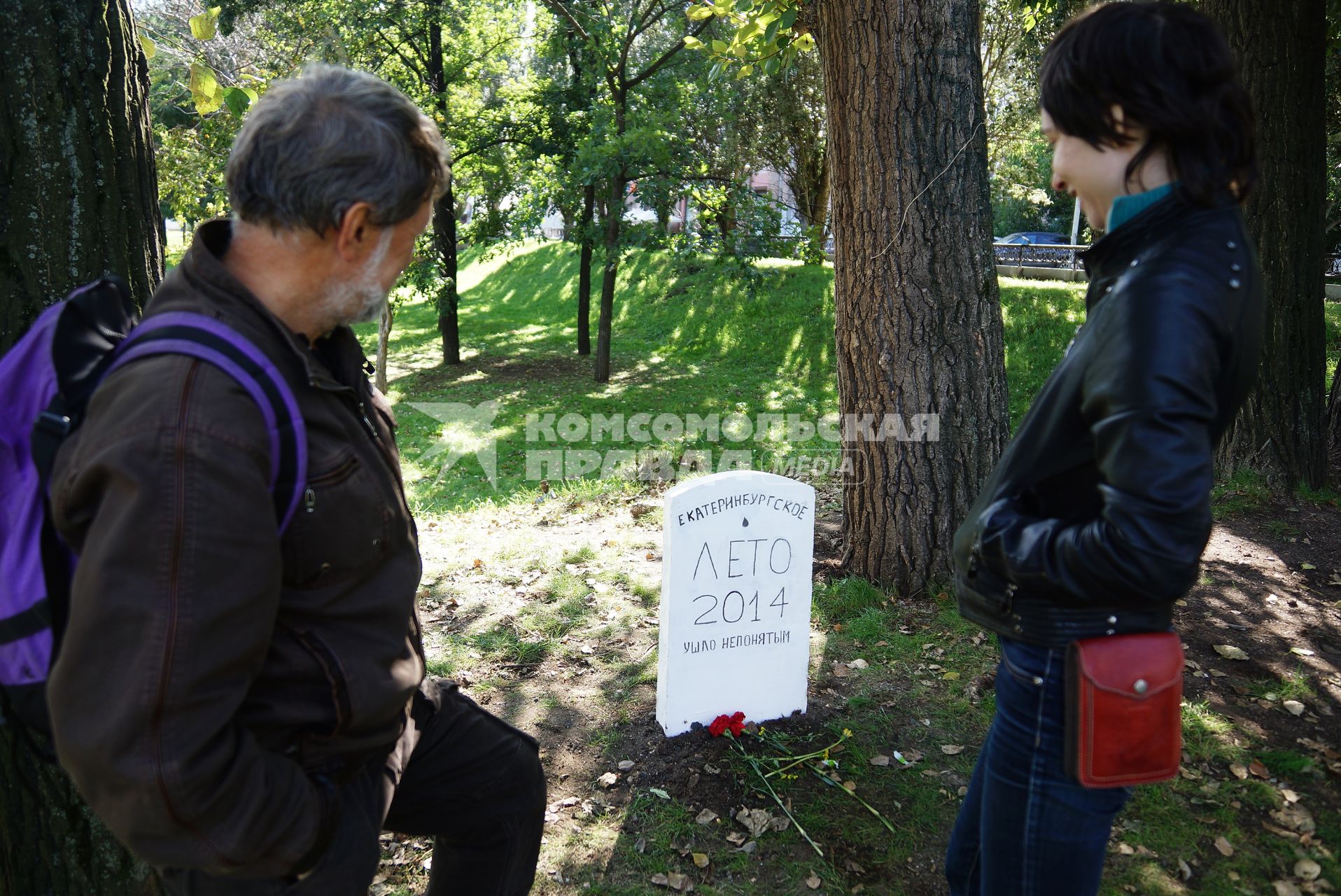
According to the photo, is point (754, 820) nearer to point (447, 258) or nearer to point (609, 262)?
point (609, 262)

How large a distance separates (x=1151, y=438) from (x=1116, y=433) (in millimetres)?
57

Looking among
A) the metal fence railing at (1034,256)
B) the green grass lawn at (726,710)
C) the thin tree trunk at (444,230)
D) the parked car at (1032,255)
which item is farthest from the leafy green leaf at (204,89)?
the metal fence railing at (1034,256)

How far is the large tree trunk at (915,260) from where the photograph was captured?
A: 457 cm

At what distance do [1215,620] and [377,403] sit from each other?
4216mm

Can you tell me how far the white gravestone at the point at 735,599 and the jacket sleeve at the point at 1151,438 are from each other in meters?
1.95

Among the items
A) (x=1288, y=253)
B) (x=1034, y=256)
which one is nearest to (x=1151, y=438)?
(x=1288, y=253)

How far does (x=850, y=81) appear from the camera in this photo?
15.4 ft

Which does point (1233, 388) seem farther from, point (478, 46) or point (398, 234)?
point (478, 46)

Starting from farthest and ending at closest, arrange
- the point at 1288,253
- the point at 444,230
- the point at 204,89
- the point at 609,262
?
the point at 444,230 < the point at 609,262 < the point at 1288,253 < the point at 204,89

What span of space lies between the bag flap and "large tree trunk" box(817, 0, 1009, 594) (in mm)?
3056

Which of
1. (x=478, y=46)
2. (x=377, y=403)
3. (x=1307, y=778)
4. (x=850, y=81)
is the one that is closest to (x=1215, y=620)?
(x=1307, y=778)

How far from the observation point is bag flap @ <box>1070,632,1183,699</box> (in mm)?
1712

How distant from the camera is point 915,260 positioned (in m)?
4.66

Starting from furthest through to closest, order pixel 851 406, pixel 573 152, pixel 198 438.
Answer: pixel 573 152
pixel 851 406
pixel 198 438
